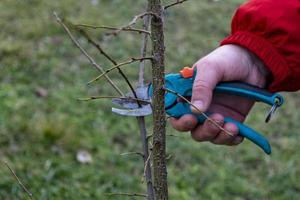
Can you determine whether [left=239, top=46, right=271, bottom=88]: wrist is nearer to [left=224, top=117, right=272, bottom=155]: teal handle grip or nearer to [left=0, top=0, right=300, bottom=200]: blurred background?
[left=224, top=117, right=272, bottom=155]: teal handle grip

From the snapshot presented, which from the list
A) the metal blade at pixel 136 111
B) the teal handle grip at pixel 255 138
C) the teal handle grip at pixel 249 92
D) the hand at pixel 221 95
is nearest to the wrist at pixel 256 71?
the hand at pixel 221 95

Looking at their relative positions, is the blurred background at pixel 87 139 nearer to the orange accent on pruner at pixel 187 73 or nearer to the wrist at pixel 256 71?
the wrist at pixel 256 71

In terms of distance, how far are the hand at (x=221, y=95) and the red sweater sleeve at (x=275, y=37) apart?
38mm

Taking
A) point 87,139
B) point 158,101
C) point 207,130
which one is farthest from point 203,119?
point 87,139

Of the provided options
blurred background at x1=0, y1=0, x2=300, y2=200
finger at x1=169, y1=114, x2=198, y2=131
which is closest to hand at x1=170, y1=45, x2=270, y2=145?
finger at x1=169, y1=114, x2=198, y2=131

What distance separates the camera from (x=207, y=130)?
4.71 feet

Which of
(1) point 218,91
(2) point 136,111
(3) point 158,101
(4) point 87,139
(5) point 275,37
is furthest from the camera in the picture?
(4) point 87,139

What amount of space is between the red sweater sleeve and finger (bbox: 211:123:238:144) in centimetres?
27

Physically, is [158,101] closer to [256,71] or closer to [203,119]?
[203,119]

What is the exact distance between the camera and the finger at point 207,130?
142cm

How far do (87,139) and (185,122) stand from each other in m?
1.24

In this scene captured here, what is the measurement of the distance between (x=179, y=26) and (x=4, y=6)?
50.9 inches

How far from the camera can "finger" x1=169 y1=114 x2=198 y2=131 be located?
4.61 ft

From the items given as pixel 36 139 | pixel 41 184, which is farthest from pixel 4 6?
pixel 41 184
